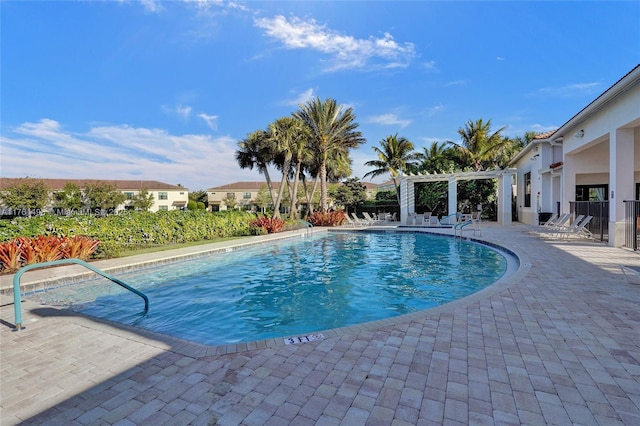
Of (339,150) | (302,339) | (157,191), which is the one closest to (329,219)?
(339,150)

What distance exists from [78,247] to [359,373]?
10.1 m

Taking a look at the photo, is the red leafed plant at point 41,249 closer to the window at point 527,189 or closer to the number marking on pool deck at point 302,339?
the number marking on pool deck at point 302,339

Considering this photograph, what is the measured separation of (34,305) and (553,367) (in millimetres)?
7553

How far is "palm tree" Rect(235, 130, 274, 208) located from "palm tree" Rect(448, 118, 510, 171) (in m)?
16.7

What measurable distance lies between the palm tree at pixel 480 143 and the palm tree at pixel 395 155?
4322 mm

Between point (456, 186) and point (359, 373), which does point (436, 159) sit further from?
point (359, 373)

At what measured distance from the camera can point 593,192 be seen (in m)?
17.3

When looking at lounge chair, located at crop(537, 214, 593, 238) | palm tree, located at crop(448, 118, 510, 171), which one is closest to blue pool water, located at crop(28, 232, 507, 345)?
lounge chair, located at crop(537, 214, 593, 238)

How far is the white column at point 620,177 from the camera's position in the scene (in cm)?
1026

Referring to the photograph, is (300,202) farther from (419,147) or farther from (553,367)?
(553,367)

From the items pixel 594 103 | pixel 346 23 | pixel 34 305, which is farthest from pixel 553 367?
pixel 346 23

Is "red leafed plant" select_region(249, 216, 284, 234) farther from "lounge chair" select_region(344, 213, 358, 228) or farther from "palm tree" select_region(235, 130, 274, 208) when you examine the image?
"palm tree" select_region(235, 130, 274, 208)

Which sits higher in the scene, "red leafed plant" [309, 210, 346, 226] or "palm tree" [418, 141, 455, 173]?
"palm tree" [418, 141, 455, 173]

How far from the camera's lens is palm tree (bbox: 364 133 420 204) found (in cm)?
3042
